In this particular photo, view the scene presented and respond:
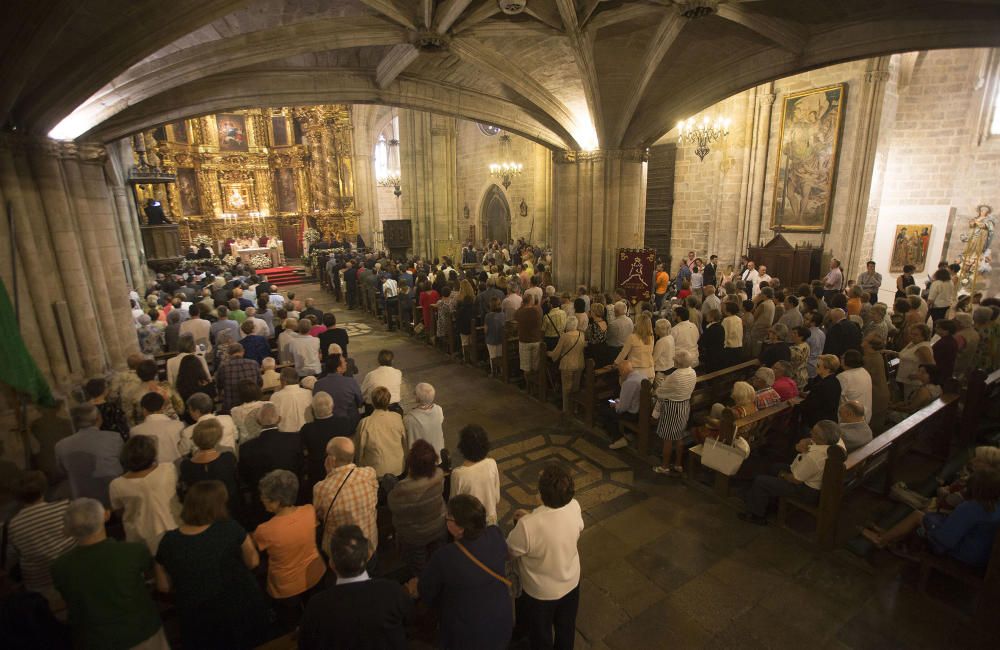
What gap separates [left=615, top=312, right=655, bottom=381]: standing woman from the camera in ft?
19.7

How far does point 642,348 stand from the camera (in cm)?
605

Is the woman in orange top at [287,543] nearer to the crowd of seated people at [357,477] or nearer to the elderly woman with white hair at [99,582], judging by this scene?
the crowd of seated people at [357,477]

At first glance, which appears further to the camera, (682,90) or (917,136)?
(917,136)

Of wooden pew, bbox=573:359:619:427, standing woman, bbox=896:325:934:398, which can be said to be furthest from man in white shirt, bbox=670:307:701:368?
standing woman, bbox=896:325:934:398

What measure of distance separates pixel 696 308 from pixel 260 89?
8.78 m

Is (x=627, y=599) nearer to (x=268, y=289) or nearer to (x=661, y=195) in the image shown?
(x=268, y=289)

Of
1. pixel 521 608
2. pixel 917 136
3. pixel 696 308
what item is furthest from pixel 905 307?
pixel 917 136

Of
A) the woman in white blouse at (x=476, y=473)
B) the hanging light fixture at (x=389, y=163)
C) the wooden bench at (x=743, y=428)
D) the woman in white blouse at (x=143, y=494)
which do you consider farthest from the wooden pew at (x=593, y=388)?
the hanging light fixture at (x=389, y=163)

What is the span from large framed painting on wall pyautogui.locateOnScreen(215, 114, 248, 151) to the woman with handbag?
87.2 feet

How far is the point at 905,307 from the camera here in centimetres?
757

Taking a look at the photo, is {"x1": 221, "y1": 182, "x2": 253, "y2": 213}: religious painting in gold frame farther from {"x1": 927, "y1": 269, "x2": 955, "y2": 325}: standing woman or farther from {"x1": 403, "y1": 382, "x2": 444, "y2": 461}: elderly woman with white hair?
{"x1": 927, "y1": 269, "x2": 955, "y2": 325}: standing woman

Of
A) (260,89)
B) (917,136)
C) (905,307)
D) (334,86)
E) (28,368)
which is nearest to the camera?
(28,368)

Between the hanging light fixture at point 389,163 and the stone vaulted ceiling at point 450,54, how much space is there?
Result: 1776 centimetres

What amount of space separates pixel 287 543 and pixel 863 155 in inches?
563
